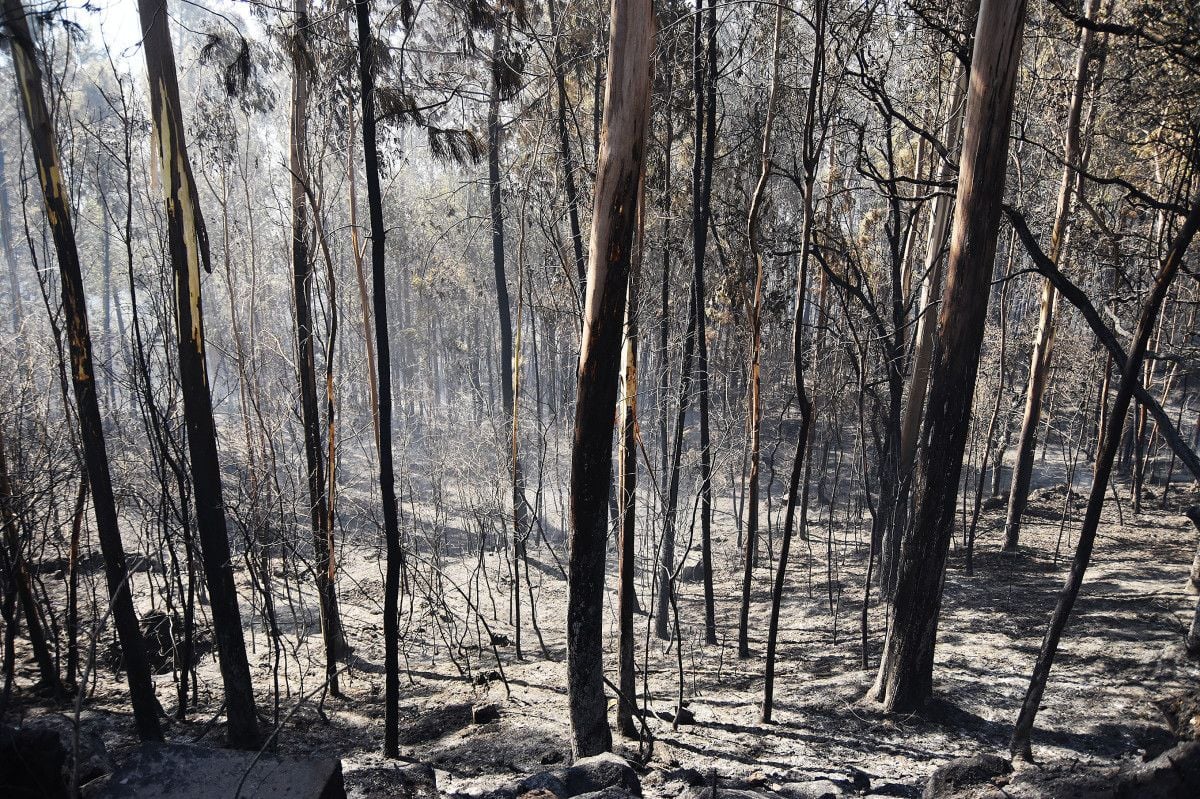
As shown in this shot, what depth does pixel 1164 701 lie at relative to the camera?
4.76 m

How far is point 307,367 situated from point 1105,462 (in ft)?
26.7

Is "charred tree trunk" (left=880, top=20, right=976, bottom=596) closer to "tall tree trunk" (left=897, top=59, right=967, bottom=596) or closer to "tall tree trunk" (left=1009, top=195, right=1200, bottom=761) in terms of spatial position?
"tall tree trunk" (left=897, top=59, right=967, bottom=596)

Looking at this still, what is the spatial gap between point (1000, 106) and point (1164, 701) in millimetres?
4318

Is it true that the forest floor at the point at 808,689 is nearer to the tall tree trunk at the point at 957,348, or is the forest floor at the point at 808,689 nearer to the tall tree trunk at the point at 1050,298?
the tall tree trunk at the point at 957,348

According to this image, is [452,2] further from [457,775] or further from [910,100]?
[910,100]

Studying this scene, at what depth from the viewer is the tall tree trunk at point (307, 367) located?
8.42m

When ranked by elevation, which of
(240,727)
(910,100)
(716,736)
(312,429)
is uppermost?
(910,100)

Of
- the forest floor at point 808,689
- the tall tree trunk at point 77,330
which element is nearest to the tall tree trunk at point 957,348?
the forest floor at point 808,689

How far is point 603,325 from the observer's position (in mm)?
4852

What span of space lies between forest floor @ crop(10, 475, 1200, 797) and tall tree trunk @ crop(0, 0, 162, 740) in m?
0.64

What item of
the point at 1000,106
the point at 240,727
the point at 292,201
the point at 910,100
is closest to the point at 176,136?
the point at 292,201

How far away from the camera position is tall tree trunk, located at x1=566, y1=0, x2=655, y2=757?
4730 millimetres

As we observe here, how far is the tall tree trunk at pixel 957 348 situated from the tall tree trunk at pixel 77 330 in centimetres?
606

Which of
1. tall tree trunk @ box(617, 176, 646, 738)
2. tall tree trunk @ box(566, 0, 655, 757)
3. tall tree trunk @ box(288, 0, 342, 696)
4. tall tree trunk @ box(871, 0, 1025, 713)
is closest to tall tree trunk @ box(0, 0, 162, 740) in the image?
tall tree trunk @ box(288, 0, 342, 696)
